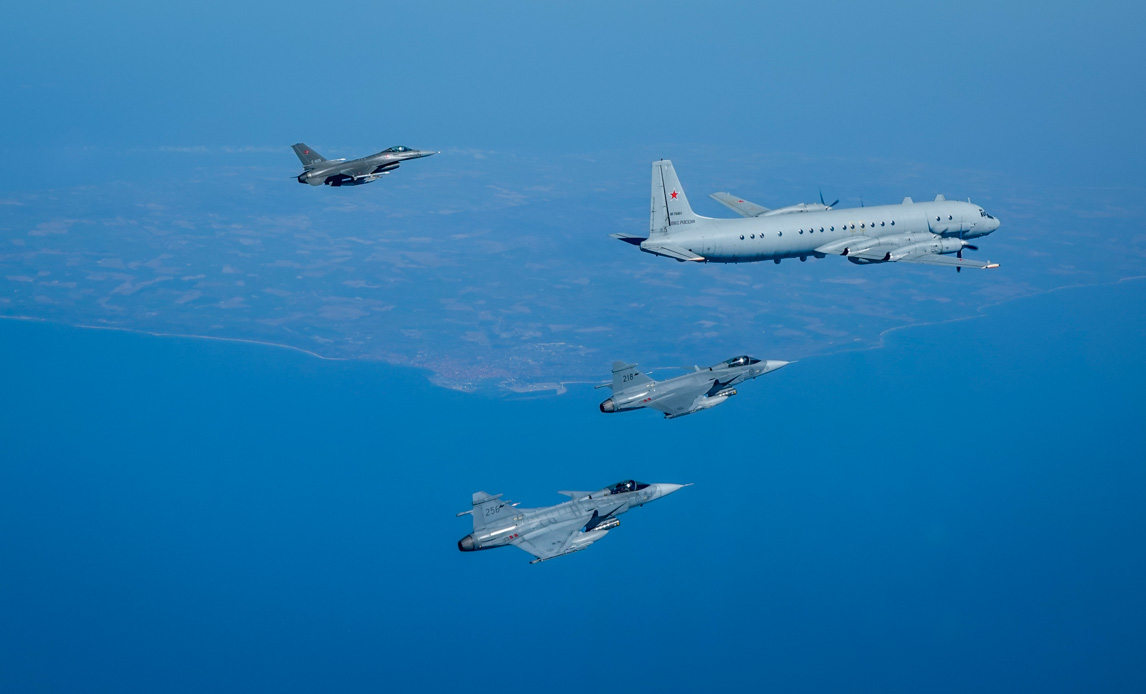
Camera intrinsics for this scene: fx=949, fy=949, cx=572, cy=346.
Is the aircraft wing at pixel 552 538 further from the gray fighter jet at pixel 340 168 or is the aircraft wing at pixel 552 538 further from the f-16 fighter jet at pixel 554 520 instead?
the gray fighter jet at pixel 340 168

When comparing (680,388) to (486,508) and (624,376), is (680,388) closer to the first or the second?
(624,376)

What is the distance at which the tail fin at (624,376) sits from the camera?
79125 millimetres

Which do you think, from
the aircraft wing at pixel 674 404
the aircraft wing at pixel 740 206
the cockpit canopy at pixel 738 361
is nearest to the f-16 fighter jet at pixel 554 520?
the aircraft wing at pixel 674 404

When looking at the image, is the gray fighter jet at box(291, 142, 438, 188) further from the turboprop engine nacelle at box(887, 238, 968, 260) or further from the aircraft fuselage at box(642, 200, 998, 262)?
the turboprop engine nacelle at box(887, 238, 968, 260)

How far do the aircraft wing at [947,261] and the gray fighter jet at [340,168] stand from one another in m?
45.9

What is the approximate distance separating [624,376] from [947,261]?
29.4 metres

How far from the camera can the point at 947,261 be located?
266ft

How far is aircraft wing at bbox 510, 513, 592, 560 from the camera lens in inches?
2864

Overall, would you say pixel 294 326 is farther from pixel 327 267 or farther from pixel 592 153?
pixel 592 153

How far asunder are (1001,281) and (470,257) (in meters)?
81.8

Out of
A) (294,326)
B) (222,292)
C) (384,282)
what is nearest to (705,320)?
(384,282)

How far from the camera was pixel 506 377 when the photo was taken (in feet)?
399

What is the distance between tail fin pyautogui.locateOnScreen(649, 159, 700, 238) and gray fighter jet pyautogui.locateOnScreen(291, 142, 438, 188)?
80.0 ft

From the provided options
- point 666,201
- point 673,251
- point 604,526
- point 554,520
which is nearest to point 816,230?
point 673,251
